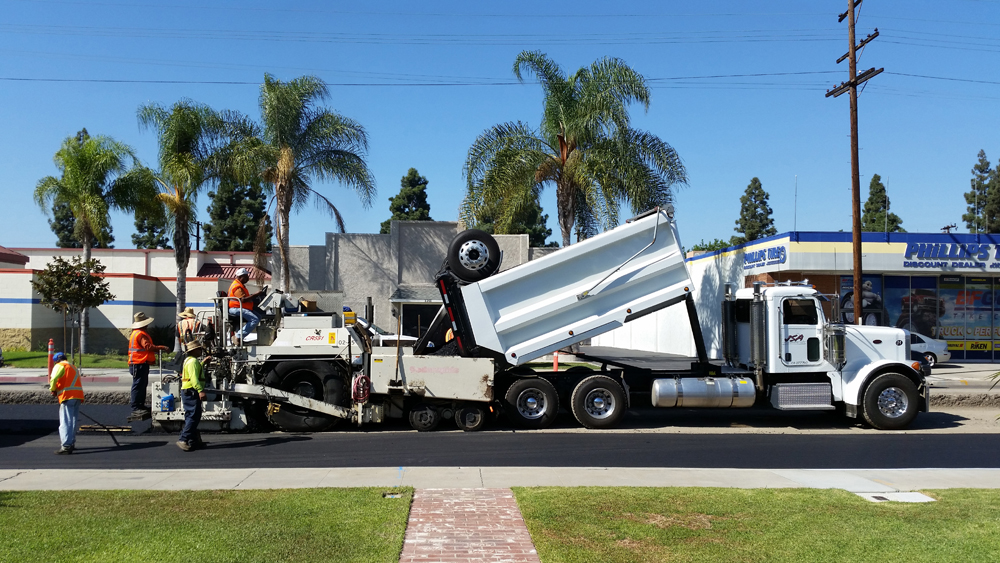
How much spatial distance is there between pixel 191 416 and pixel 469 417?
4.01m

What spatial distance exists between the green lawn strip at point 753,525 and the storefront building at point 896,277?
14.0 metres

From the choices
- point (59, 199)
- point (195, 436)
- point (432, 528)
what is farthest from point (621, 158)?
Answer: point (59, 199)

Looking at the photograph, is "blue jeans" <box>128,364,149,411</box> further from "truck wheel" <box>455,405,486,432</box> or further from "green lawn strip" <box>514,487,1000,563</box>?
"green lawn strip" <box>514,487,1000,563</box>

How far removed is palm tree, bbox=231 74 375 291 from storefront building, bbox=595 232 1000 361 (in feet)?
39.5

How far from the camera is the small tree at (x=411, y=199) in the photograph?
63.2 metres

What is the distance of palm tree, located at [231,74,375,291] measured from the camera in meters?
23.0

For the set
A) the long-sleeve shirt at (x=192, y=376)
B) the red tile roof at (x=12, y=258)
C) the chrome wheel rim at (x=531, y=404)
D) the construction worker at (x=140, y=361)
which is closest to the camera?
the long-sleeve shirt at (x=192, y=376)

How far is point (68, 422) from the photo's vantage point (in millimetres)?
9672

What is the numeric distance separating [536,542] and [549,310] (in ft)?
18.8

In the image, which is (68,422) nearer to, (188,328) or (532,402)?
(188,328)

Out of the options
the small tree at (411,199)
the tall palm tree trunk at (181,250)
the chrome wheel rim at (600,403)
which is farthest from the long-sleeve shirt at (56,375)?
the small tree at (411,199)

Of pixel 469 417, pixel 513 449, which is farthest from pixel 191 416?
pixel 513 449

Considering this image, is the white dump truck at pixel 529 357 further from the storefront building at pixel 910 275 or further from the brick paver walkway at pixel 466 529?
the storefront building at pixel 910 275

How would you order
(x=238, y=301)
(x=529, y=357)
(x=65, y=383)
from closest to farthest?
(x=65, y=383), (x=238, y=301), (x=529, y=357)
